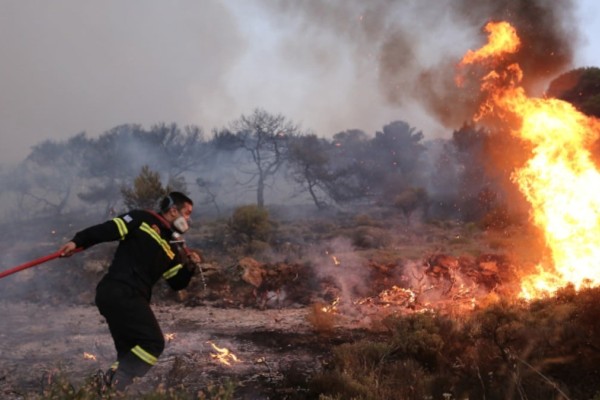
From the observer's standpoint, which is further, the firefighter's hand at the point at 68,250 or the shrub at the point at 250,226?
the shrub at the point at 250,226

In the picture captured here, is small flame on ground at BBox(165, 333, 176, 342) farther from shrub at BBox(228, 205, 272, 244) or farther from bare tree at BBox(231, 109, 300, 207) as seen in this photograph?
bare tree at BBox(231, 109, 300, 207)

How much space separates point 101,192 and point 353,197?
1791cm

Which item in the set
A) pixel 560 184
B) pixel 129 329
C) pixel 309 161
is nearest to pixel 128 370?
pixel 129 329

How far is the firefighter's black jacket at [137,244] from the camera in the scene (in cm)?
419

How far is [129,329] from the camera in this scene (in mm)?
4066

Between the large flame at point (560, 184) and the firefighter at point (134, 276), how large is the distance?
6686 millimetres

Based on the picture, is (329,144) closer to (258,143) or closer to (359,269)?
(258,143)

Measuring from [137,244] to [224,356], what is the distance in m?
2.59

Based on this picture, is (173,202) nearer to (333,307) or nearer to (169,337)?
(169,337)

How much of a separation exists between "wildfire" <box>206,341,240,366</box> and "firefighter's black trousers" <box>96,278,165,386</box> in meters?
2.05

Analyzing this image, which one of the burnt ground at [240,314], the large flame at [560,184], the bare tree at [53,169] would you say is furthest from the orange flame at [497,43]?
the bare tree at [53,169]

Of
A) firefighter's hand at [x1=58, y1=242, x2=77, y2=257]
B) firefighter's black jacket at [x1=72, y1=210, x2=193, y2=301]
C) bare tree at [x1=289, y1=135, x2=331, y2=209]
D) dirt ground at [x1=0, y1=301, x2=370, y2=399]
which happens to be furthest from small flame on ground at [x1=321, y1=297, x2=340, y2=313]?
bare tree at [x1=289, y1=135, x2=331, y2=209]

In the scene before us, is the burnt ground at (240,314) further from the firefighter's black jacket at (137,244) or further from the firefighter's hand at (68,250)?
the firefighter's hand at (68,250)

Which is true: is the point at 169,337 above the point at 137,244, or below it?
below
